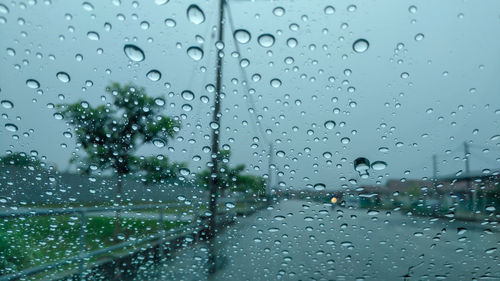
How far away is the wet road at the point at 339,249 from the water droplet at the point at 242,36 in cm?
109

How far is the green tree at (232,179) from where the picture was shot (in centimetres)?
240

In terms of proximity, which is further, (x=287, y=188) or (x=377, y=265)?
(x=377, y=265)

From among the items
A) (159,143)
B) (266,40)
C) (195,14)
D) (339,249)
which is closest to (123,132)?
(159,143)

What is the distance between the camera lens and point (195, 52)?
2.29m

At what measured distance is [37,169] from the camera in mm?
2463

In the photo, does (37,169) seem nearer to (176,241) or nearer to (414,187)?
(176,241)

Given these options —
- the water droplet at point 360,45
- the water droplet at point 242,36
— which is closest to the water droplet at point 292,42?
the water droplet at point 242,36

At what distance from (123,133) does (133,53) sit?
51 cm

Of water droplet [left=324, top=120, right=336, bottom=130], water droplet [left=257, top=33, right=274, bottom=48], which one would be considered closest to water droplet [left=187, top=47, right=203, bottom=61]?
water droplet [left=257, top=33, right=274, bottom=48]

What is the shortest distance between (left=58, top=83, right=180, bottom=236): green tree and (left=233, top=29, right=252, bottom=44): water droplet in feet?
1.97

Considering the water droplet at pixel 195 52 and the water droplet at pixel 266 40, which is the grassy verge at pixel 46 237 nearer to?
the water droplet at pixel 195 52

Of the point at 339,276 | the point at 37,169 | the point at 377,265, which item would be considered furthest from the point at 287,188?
the point at 37,169

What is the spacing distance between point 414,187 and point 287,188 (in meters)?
0.89

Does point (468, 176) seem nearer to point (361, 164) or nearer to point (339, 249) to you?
point (361, 164)
